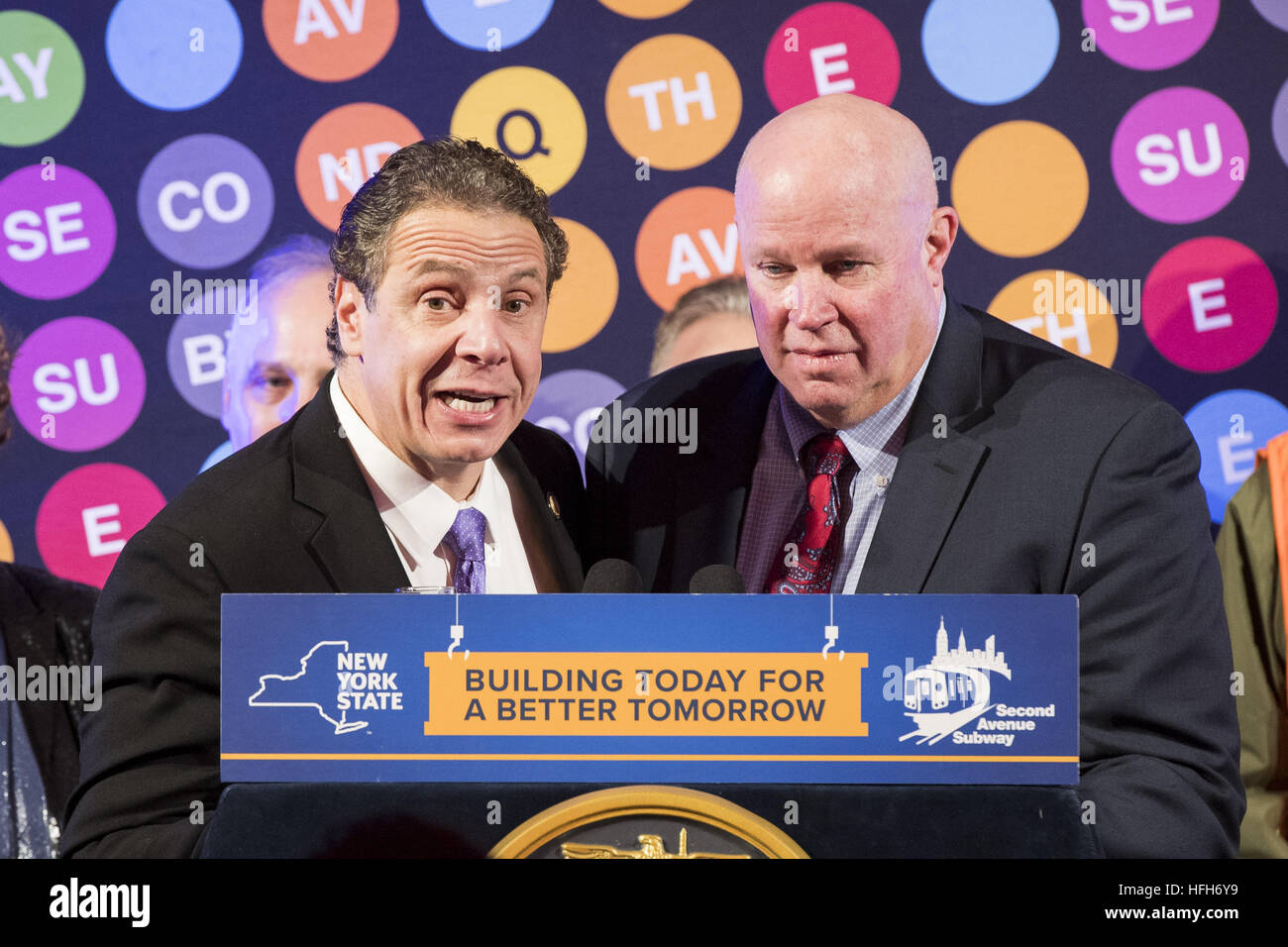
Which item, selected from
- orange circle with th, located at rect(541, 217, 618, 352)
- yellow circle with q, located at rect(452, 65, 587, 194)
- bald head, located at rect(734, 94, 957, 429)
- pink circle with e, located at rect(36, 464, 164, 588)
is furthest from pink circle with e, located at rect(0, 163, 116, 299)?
bald head, located at rect(734, 94, 957, 429)

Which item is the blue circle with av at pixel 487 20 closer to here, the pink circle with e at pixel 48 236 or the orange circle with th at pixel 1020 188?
the pink circle with e at pixel 48 236

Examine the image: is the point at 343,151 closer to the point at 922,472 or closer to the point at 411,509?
the point at 411,509

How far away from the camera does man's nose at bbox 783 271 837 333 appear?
236 centimetres

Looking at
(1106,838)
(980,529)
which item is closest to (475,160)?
(980,529)

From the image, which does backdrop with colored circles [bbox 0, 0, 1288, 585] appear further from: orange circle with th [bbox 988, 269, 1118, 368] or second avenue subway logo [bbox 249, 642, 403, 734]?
second avenue subway logo [bbox 249, 642, 403, 734]

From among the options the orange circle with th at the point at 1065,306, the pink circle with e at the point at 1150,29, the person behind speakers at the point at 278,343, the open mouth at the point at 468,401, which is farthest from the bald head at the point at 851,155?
the person behind speakers at the point at 278,343

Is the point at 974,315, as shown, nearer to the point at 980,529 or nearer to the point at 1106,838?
the point at 980,529

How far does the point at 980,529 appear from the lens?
2283mm

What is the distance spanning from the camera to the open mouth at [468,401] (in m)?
2.40

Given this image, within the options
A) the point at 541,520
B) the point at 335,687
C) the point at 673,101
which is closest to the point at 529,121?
the point at 673,101

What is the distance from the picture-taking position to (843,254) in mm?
2346

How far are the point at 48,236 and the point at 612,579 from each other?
55.2 inches
